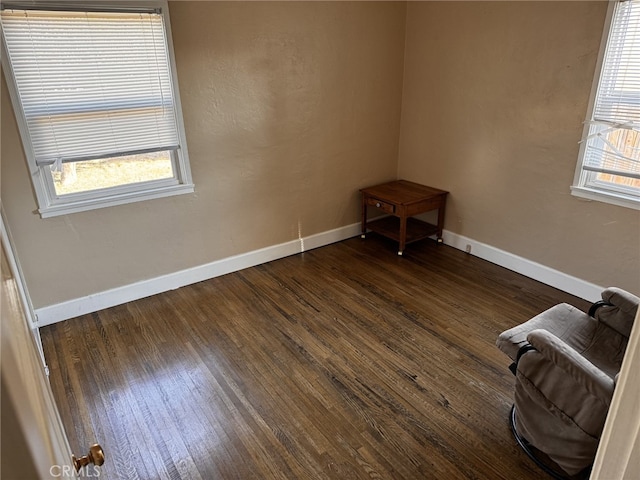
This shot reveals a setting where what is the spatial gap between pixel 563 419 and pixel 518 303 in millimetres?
1616

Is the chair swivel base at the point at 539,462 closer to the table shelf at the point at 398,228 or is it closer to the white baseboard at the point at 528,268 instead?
the white baseboard at the point at 528,268

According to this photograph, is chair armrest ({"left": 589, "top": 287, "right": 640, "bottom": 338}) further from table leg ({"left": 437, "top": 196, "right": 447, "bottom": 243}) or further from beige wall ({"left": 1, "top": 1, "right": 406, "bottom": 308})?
beige wall ({"left": 1, "top": 1, "right": 406, "bottom": 308})

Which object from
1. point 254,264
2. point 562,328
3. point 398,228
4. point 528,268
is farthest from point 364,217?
point 562,328

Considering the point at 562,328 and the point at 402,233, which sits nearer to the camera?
the point at 562,328

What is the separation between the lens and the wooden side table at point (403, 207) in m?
4.02

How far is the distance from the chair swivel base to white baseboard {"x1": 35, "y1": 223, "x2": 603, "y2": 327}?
5.33 ft

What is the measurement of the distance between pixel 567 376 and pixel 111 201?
2.97 meters

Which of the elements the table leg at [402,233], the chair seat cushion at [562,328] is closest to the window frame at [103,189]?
the table leg at [402,233]

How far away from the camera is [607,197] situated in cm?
310

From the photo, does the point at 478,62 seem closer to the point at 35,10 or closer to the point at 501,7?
the point at 501,7

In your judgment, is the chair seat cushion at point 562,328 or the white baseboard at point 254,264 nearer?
the chair seat cushion at point 562,328

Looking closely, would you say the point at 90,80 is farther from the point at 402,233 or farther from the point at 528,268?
the point at 528,268

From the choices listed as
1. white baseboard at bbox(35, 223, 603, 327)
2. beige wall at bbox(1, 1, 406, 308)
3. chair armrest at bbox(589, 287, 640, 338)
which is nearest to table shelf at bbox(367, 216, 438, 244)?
white baseboard at bbox(35, 223, 603, 327)

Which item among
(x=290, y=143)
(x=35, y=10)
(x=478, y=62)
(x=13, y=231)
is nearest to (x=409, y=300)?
(x=290, y=143)
